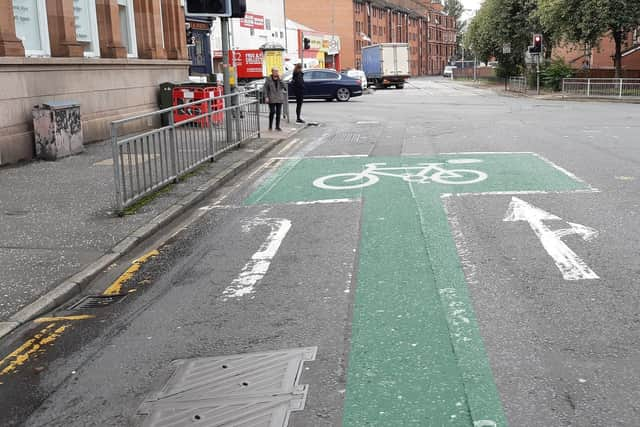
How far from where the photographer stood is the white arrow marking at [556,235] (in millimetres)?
6152

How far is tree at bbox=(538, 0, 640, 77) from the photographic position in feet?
127

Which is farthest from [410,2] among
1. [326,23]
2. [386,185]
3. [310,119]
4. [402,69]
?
[386,185]

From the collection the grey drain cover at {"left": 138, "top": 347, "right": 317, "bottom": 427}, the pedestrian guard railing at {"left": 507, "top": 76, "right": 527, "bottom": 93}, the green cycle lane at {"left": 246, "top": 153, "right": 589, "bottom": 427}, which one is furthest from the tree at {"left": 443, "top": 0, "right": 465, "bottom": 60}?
the grey drain cover at {"left": 138, "top": 347, "right": 317, "bottom": 427}

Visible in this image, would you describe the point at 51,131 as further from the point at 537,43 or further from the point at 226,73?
the point at 537,43

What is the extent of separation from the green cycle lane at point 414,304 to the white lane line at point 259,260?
89 centimetres

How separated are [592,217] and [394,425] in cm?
531

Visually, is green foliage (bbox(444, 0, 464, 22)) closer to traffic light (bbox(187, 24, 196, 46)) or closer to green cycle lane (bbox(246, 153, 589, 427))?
traffic light (bbox(187, 24, 196, 46))

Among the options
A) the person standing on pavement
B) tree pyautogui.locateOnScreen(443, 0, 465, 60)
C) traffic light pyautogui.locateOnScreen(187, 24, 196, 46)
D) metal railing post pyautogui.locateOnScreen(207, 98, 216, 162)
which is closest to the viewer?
metal railing post pyautogui.locateOnScreen(207, 98, 216, 162)

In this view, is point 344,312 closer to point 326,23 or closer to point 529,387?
point 529,387

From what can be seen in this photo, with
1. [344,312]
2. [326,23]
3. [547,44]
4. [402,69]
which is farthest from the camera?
[326,23]

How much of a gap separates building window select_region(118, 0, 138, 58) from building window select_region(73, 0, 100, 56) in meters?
1.89

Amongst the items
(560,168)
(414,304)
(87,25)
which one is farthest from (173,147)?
(87,25)

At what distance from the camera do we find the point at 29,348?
509cm

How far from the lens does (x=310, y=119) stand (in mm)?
24297
